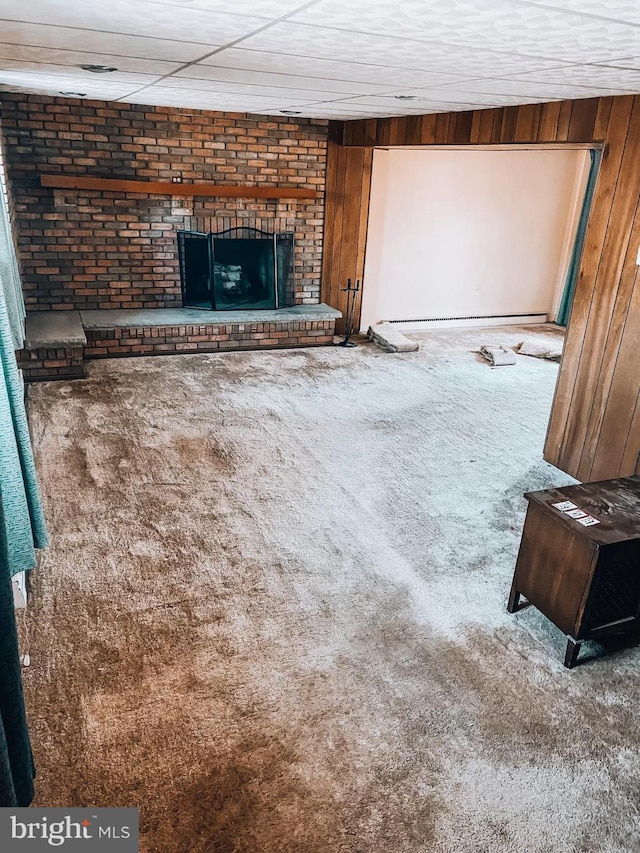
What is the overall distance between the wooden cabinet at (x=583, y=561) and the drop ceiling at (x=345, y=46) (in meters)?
1.57

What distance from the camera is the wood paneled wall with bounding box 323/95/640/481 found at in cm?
338

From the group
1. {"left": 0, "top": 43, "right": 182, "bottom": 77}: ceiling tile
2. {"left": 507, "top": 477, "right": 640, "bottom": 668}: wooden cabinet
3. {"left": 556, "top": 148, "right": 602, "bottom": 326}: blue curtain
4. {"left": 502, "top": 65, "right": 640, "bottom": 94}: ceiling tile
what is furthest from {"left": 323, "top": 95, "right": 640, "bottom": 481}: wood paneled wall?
{"left": 556, "top": 148, "right": 602, "bottom": 326}: blue curtain

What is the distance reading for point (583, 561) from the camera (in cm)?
236

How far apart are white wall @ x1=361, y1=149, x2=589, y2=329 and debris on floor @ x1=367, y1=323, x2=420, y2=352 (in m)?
0.32

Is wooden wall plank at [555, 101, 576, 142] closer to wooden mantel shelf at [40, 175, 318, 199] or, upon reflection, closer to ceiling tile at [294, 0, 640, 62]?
ceiling tile at [294, 0, 640, 62]

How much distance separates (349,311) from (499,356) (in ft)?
5.45

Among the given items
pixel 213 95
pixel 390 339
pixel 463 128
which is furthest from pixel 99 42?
pixel 390 339

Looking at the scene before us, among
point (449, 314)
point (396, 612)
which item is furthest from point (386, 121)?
point (396, 612)

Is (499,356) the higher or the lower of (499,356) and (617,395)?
the lower

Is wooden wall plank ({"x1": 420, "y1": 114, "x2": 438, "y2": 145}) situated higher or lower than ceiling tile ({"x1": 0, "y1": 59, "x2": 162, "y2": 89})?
lower

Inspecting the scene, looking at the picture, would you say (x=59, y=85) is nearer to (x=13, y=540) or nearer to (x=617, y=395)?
(x=13, y=540)

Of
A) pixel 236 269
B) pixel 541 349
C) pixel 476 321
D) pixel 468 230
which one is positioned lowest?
pixel 476 321

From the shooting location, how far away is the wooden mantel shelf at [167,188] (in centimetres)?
548

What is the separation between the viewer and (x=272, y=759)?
6.64 feet
